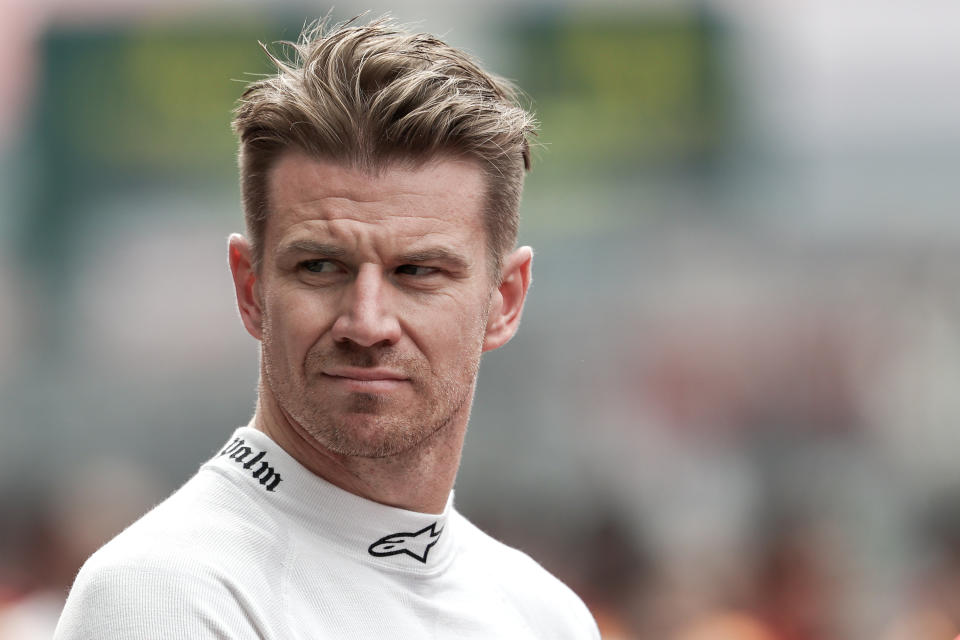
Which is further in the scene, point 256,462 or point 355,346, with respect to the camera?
point 256,462

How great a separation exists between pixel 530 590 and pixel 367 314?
91 centimetres

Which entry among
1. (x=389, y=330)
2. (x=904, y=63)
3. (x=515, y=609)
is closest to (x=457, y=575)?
(x=515, y=609)

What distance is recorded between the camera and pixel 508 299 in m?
2.85

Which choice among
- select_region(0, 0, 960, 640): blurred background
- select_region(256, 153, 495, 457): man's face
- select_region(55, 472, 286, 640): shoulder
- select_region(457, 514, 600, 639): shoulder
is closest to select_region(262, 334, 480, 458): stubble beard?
select_region(256, 153, 495, 457): man's face

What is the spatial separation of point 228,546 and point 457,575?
63 cm

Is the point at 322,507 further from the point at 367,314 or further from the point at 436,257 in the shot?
the point at 436,257

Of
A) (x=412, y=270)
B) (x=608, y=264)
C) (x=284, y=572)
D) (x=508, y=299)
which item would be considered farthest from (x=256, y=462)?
(x=608, y=264)

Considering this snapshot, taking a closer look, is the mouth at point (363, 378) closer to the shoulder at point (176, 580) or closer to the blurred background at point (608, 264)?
the shoulder at point (176, 580)

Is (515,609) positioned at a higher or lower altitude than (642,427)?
higher

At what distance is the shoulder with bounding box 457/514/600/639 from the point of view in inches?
114

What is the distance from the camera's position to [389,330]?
2.38 m

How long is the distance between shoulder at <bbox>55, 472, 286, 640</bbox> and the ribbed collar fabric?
117 millimetres

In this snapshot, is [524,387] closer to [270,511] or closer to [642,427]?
[642,427]

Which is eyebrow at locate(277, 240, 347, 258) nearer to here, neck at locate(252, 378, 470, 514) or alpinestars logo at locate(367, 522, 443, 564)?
neck at locate(252, 378, 470, 514)
